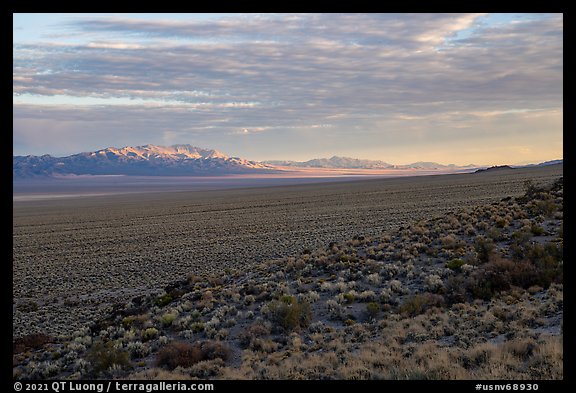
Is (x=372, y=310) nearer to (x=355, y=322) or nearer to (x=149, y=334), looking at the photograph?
(x=355, y=322)

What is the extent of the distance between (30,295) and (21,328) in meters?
6.21

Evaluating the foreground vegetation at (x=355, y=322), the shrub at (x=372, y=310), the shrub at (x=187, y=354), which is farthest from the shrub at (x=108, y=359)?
the shrub at (x=372, y=310)

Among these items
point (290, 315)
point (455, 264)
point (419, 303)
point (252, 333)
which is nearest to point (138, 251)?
point (290, 315)

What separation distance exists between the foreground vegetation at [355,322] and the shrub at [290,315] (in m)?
0.04

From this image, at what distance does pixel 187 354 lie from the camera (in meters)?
11.1

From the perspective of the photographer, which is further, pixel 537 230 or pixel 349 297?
pixel 537 230

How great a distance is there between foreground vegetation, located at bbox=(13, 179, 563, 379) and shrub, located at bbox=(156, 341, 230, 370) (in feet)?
0.11

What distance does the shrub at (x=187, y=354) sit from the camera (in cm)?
1080

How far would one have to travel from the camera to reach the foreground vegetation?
363 inches

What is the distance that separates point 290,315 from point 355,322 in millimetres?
1836

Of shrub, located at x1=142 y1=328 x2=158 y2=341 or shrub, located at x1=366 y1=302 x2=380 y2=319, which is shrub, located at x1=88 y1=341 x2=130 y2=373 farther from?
shrub, located at x1=366 y1=302 x2=380 y2=319

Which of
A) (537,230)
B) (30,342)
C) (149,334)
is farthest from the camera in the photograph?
(537,230)
